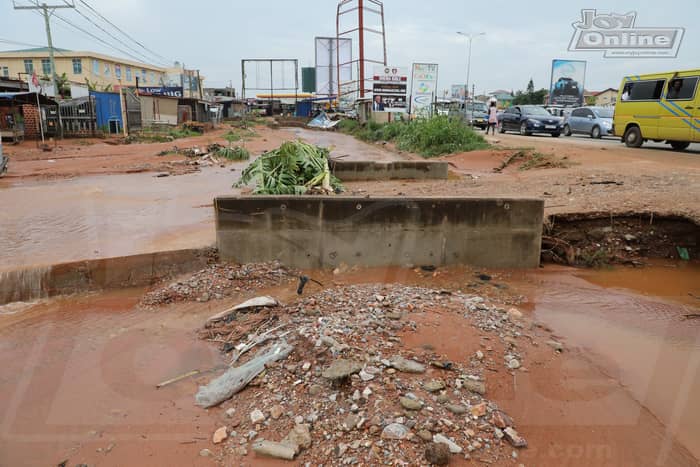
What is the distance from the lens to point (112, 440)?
3174 mm

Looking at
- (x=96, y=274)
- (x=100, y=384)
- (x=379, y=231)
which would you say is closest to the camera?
(x=100, y=384)

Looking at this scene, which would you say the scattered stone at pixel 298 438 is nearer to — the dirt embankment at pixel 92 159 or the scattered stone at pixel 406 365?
the scattered stone at pixel 406 365

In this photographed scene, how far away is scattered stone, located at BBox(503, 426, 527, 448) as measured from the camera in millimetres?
2879

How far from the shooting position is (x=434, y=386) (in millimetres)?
3232

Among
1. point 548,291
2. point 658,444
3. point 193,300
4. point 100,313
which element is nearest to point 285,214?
point 193,300

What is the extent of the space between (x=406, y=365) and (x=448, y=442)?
72 centimetres

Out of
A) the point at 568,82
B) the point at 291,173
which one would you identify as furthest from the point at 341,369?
the point at 568,82

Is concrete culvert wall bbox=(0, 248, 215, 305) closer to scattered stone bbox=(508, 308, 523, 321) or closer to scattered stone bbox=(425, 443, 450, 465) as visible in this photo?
scattered stone bbox=(508, 308, 523, 321)

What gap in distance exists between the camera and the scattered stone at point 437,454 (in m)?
2.64

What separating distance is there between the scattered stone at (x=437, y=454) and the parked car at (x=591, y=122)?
21.5 meters

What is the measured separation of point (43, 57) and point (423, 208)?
61823 millimetres

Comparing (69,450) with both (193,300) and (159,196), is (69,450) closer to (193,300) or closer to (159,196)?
(193,300)

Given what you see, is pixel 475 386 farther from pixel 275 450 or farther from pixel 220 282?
pixel 220 282

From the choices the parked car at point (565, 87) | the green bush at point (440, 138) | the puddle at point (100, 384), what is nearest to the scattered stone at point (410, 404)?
the puddle at point (100, 384)
